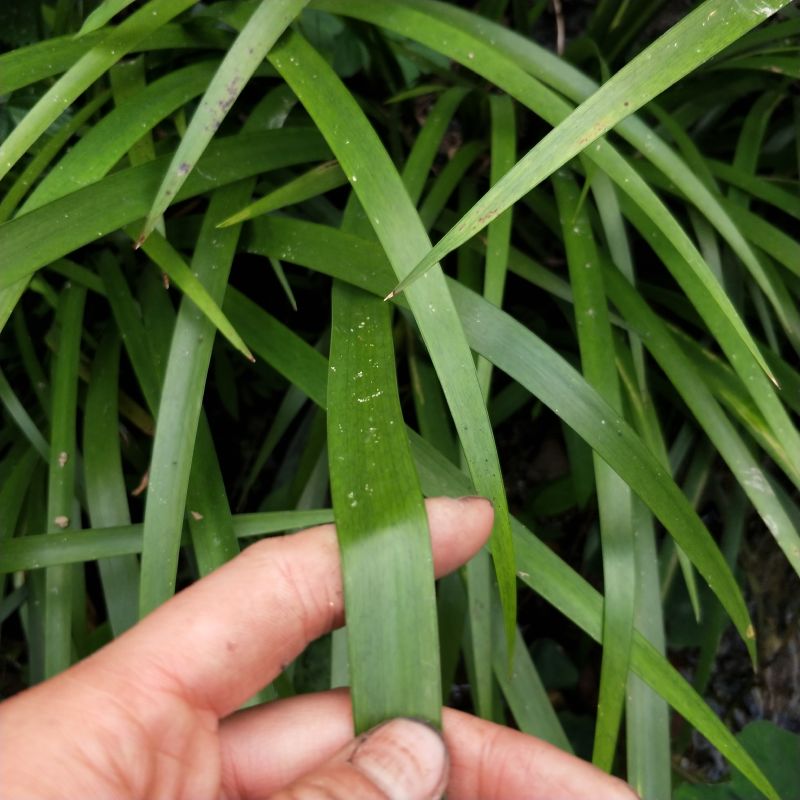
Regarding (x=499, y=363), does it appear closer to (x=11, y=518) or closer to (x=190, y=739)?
(x=190, y=739)

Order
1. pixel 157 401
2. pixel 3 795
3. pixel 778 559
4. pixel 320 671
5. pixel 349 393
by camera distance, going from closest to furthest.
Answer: pixel 3 795 → pixel 349 393 → pixel 157 401 → pixel 320 671 → pixel 778 559

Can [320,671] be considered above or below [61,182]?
below

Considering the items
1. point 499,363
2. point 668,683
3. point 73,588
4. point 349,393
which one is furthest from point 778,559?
point 73,588

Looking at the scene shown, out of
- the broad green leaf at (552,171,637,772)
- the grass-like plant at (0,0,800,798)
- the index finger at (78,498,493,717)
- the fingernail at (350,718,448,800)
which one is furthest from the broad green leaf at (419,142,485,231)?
the fingernail at (350,718,448,800)

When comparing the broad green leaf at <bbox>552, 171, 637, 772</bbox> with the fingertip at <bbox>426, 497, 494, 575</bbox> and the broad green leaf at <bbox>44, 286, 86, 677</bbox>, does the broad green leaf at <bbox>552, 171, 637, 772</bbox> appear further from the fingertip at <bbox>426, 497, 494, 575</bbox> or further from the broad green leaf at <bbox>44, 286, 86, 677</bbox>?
the broad green leaf at <bbox>44, 286, 86, 677</bbox>

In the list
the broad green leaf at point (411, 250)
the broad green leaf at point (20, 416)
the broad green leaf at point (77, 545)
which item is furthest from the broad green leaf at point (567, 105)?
the broad green leaf at point (20, 416)

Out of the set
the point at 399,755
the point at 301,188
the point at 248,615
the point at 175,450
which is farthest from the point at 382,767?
the point at 301,188
